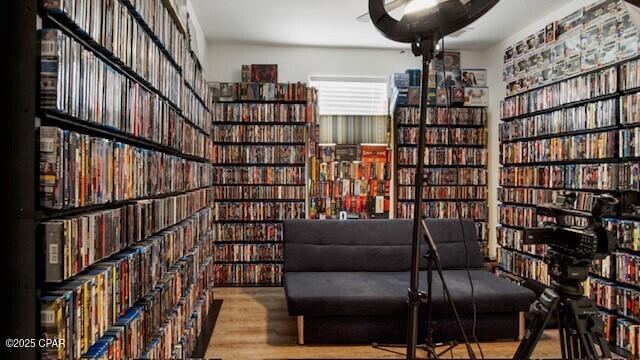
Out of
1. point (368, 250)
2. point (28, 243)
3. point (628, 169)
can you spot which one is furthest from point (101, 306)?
point (628, 169)

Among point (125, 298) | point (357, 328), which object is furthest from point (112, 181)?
point (357, 328)

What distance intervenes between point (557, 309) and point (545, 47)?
10.8 feet

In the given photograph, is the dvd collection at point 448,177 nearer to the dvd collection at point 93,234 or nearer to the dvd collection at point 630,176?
the dvd collection at point 630,176

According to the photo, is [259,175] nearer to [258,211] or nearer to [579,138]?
[258,211]

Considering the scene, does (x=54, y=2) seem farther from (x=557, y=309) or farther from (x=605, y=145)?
(x=605, y=145)

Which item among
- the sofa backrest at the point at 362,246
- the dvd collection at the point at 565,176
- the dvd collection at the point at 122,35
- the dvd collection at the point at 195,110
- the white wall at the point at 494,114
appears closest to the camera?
the dvd collection at the point at 122,35

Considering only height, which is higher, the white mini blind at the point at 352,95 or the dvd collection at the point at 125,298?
the white mini blind at the point at 352,95

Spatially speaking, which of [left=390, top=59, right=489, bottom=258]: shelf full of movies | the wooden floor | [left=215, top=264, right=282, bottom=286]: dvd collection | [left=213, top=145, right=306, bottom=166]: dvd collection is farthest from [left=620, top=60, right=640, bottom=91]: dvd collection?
[left=215, top=264, right=282, bottom=286]: dvd collection

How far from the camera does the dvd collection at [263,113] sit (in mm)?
4648

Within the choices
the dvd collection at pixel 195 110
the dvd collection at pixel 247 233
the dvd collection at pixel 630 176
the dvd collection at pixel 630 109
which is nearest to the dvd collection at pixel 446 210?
the dvd collection at pixel 247 233

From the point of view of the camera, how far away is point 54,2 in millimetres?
919

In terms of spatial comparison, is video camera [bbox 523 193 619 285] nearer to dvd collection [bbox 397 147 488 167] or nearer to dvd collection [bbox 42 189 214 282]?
dvd collection [bbox 42 189 214 282]

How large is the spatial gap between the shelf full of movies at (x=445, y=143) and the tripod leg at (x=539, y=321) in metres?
3.57

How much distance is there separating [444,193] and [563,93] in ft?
5.85
